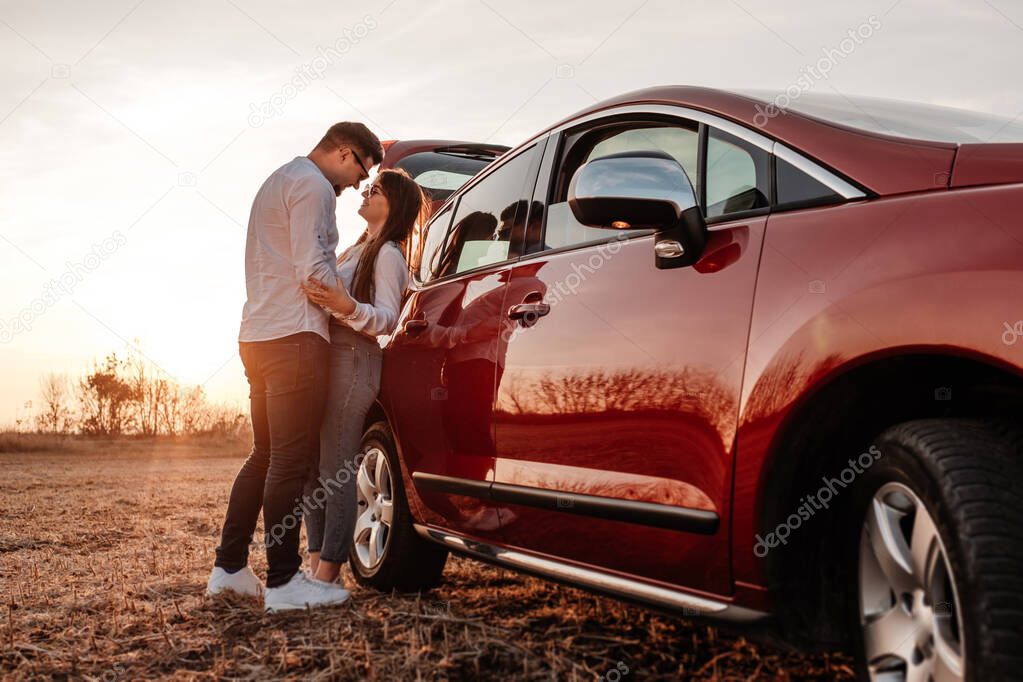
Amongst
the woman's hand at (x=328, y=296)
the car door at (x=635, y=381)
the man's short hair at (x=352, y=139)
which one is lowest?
the car door at (x=635, y=381)

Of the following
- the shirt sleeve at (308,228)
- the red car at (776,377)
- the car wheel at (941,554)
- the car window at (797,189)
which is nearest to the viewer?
the car wheel at (941,554)

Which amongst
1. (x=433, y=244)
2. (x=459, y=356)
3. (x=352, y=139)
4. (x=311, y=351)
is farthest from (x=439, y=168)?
(x=459, y=356)

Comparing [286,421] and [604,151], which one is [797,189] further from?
[286,421]

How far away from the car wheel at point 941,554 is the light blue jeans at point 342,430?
2570 millimetres

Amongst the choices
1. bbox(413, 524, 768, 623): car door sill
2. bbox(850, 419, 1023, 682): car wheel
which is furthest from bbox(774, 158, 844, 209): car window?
→ bbox(413, 524, 768, 623): car door sill

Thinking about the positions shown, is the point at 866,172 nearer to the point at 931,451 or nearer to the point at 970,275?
the point at 970,275

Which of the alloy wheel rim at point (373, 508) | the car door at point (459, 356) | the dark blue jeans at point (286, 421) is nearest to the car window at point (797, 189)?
the car door at point (459, 356)

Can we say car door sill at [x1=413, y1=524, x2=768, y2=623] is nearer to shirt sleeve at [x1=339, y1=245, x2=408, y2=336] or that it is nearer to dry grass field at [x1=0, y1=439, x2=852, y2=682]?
dry grass field at [x1=0, y1=439, x2=852, y2=682]

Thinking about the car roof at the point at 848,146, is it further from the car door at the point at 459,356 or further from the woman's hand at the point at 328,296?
the woman's hand at the point at 328,296

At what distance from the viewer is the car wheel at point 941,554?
1.65 metres

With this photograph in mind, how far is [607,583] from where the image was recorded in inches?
103

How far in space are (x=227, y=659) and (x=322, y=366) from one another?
126 cm

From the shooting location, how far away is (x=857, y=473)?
81.5 inches

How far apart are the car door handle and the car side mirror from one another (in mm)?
1628
